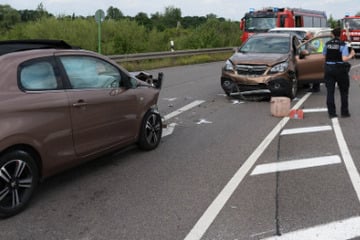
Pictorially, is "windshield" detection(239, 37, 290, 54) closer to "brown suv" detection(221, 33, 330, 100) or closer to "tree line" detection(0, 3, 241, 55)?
"brown suv" detection(221, 33, 330, 100)

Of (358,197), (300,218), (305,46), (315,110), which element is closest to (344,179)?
(358,197)

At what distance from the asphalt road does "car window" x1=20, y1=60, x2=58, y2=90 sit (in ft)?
4.00

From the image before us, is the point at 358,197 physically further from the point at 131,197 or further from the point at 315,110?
the point at 315,110

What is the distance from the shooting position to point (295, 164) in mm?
6309

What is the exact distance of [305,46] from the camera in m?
13.1

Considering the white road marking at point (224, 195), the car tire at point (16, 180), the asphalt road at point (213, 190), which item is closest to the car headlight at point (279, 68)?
the asphalt road at point (213, 190)

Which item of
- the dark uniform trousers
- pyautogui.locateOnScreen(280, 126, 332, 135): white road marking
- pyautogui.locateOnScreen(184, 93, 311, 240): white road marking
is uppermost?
the dark uniform trousers

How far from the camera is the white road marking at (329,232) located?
13.4 ft

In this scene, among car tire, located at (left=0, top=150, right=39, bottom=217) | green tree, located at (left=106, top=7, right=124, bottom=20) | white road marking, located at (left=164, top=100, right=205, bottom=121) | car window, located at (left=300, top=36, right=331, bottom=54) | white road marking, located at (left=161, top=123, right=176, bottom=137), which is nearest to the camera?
car tire, located at (left=0, top=150, right=39, bottom=217)

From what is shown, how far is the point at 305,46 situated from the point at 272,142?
6352mm

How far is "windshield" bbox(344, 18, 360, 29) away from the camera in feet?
102

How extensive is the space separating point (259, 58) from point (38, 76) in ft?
25.5

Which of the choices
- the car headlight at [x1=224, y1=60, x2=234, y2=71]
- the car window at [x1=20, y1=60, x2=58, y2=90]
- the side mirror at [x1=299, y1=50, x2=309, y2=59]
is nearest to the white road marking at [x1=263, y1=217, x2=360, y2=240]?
the car window at [x1=20, y1=60, x2=58, y2=90]

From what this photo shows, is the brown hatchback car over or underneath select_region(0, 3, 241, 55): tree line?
underneath
